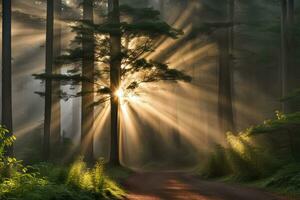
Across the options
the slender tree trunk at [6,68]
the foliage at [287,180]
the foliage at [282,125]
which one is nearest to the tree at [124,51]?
the slender tree trunk at [6,68]

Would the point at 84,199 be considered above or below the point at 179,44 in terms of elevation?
below

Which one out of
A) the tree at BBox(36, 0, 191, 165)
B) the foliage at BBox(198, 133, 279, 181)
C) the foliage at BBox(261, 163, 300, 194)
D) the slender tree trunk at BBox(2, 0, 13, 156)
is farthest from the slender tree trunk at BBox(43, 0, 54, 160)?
the foliage at BBox(261, 163, 300, 194)

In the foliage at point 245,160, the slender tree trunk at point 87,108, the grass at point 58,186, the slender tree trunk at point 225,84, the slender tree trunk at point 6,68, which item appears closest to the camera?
the grass at point 58,186

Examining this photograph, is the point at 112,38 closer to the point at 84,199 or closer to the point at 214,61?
the point at 84,199

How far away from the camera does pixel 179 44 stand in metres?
39.4

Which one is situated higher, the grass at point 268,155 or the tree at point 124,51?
the tree at point 124,51

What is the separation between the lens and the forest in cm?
1489

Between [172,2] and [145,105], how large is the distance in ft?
35.1

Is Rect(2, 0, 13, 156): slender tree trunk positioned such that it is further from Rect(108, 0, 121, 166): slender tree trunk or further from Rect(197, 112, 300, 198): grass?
Rect(197, 112, 300, 198): grass

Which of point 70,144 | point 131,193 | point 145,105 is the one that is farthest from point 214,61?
point 131,193

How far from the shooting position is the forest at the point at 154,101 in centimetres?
1489

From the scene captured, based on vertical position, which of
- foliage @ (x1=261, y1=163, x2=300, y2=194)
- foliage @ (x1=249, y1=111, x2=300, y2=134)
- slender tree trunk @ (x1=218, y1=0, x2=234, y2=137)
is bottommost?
foliage @ (x1=261, y1=163, x2=300, y2=194)

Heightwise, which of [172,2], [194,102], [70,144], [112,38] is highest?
[172,2]

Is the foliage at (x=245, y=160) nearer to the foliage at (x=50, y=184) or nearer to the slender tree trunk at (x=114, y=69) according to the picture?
the foliage at (x=50, y=184)
